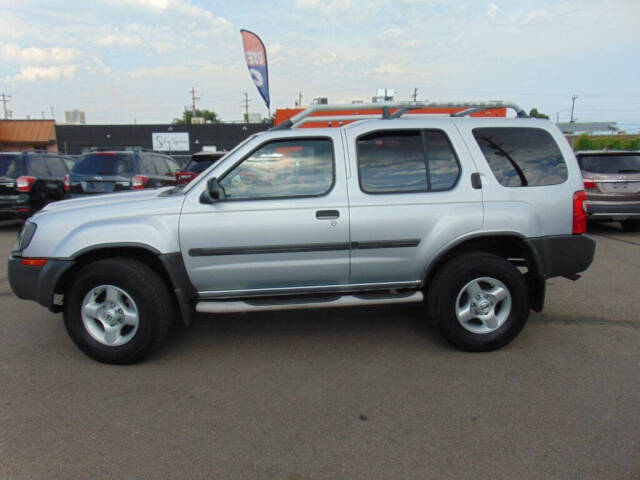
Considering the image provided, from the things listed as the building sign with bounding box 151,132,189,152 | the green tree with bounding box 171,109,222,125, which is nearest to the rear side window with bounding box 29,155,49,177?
the building sign with bounding box 151,132,189,152

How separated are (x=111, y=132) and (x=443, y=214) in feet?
150

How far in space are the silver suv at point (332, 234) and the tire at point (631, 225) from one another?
7.33 m

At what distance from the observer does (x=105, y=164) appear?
9312 millimetres

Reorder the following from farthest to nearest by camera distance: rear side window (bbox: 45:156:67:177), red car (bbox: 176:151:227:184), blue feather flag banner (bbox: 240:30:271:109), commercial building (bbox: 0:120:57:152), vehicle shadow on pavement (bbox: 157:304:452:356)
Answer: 1. commercial building (bbox: 0:120:57:152)
2. blue feather flag banner (bbox: 240:30:271:109)
3. red car (bbox: 176:151:227:184)
4. rear side window (bbox: 45:156:67:177)
5. vehicle shadow on pavement (bbox: 157:304:452:356)

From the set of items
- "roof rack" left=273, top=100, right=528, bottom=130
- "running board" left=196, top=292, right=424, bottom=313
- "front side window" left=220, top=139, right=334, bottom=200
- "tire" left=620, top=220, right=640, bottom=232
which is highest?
"roof rack" left=273, top=100, right=528, bottom=130

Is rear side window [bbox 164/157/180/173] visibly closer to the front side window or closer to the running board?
the front side window

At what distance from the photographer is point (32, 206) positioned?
9.77 m

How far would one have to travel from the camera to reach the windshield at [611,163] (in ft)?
29.9

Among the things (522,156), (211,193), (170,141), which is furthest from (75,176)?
(170,141)

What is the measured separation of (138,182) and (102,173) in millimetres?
751

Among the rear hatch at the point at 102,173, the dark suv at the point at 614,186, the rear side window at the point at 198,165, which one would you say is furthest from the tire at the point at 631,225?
the rear hatch at the point at 102,173

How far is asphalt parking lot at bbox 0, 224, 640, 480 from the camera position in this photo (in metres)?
2.59

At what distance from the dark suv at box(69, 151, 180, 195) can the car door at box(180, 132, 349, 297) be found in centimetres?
595

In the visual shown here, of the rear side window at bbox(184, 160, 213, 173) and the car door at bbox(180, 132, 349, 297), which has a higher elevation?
the rear side window at bbox(184, 160, 213, 173)
